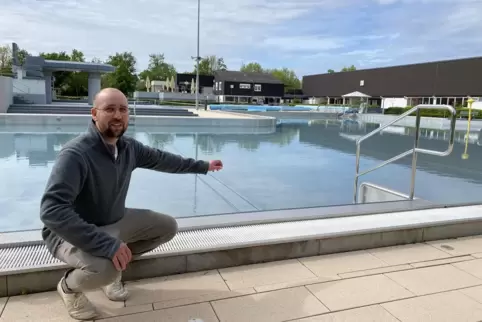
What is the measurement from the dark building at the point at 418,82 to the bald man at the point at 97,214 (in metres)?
28.9

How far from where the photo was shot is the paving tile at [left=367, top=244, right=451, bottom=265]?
2.44m

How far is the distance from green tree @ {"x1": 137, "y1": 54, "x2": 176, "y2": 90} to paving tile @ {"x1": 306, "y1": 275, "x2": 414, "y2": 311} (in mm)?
63820

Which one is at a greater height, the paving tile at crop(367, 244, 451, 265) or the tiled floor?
the paving tile at crop(367, 244, 451, 265)

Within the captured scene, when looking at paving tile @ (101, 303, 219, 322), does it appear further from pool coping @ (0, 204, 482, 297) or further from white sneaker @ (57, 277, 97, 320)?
pool coping @ (0, 204, 482, 297)

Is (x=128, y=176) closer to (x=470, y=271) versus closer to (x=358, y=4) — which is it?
(x=470, y=271)

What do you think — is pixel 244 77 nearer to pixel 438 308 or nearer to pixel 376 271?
pixel 376 271

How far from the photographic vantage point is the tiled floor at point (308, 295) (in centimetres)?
176

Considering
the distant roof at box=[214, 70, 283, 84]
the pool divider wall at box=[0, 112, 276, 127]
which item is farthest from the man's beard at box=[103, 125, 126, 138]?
the distant roof at box=[214, 70, 283, 84]

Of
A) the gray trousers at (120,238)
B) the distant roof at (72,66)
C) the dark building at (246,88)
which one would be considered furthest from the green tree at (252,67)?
the gray trousers at (120,238)

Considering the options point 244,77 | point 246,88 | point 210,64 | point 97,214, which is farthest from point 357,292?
point 210,64

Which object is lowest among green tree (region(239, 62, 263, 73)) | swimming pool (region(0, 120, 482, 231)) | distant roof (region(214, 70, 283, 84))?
swimming pool (region(0, 120, 482, 231))

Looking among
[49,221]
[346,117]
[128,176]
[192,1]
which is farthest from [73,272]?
[346,117]

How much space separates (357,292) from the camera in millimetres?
2006

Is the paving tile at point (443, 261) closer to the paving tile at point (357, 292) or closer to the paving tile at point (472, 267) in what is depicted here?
the paving tile at point (472, 267)
